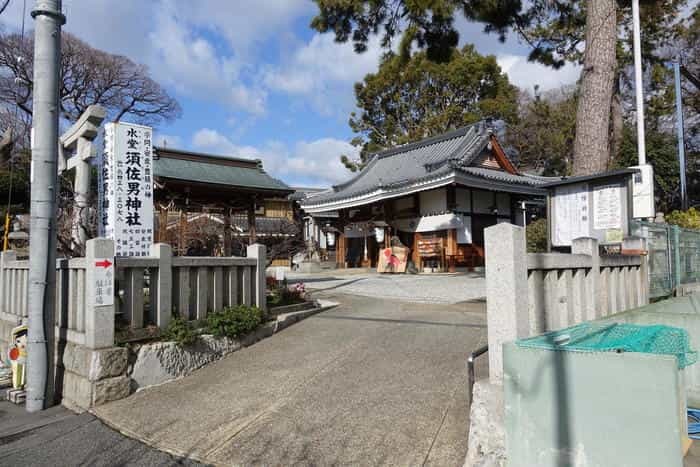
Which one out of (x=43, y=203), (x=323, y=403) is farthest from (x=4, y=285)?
(x=323, y=403)

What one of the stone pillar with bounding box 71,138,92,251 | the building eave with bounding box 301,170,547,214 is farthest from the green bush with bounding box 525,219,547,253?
the stone pillar with bounding box 71,138,92,251

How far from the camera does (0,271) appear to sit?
7.74 metres

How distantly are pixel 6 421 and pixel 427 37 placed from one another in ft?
29.8

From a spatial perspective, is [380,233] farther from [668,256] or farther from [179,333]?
[179,333]

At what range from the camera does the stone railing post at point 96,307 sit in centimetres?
470

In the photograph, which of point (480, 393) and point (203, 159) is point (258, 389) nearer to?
point (480, 393)

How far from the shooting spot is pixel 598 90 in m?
7.13

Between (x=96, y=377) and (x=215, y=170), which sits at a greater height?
(x=215, y=170)

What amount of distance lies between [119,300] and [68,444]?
86.0 inches

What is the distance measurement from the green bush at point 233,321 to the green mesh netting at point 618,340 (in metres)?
3.97

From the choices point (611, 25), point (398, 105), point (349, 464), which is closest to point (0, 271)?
point (349, 464)

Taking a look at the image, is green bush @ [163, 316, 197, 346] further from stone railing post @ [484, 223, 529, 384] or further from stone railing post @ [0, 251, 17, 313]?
stone railing post @ [0, 251, 17, 313]

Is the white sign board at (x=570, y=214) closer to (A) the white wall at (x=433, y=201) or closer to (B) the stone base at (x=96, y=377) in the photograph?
(B) the stone base at (x=96, y=377)

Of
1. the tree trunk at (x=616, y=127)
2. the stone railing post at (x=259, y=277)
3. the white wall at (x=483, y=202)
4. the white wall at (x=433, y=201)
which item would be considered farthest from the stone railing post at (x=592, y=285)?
the tree trunk at (x=616, y=127)
